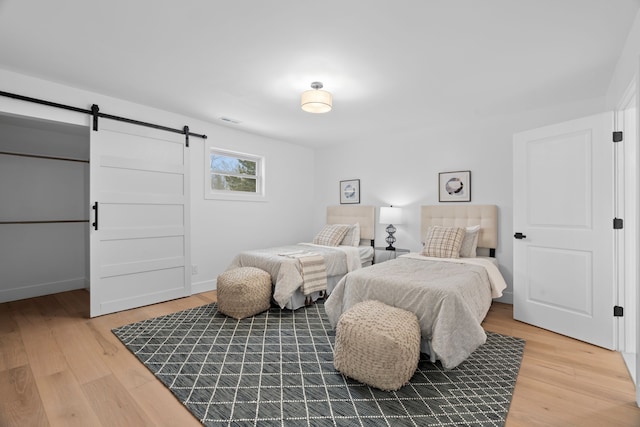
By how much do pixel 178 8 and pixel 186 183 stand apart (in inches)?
97.7

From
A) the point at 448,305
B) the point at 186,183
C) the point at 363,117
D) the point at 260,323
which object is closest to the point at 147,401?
the point at 260,323

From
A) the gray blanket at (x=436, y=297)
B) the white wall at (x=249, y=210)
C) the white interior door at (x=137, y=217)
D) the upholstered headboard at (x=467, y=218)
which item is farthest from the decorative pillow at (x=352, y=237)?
the white interior door at (x=137, y=217)

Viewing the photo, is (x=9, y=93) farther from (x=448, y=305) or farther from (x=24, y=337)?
(x=448, y=305)

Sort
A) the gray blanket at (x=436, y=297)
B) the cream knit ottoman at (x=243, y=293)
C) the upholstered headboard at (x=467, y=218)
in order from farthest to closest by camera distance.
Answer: the upholstered headboard at (x=467, y=218)
the cream knit ottoman at (x=243, y=293)
the gray blanket at (x=436, y=297)

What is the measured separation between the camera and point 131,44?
2.24 metres

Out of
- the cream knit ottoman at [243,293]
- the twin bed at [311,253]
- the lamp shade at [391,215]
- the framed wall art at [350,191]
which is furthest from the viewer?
the framed wall art at [350,191]

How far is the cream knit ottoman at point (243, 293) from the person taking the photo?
3.16m

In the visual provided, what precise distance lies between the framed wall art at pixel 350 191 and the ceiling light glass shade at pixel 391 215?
0.78m

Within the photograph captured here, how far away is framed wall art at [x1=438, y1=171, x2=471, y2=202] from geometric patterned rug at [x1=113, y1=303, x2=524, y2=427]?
1.91 meters

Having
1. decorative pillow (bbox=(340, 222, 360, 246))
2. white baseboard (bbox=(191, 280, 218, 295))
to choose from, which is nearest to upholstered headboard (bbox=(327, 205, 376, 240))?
decorative pillow (bbox=(340, 222, 360, 246))

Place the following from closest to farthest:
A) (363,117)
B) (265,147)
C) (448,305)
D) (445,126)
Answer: (448,305) < (363,117) < (445,126) < (265,147)

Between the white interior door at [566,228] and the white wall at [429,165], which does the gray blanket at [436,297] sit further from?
the white wall at [429,165]

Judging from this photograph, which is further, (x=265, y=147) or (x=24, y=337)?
(x=265, y=147)

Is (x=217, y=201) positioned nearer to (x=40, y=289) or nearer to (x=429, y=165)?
(x=40, y=289)
